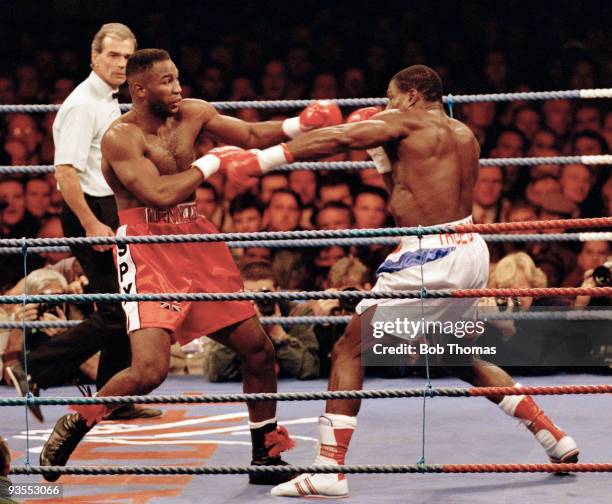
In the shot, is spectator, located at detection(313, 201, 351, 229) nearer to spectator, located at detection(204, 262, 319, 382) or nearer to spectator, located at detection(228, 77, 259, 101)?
spectator, located at detection(204, 262, 319, 382)

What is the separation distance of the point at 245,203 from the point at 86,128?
1.67m

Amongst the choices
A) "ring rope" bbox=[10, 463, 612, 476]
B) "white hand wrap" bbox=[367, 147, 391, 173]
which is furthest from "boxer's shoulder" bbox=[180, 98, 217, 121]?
"ring rope" bbox=[10, 463, 612, 476]

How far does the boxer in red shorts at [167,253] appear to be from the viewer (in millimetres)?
3396

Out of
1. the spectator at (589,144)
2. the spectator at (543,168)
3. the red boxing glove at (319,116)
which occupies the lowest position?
the spectator at (543,168)

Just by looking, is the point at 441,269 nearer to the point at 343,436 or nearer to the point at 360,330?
the point at 360,330

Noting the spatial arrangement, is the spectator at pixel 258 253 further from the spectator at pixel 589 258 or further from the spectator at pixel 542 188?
the spectator at pixel 589 258

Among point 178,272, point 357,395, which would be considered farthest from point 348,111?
point 357,395

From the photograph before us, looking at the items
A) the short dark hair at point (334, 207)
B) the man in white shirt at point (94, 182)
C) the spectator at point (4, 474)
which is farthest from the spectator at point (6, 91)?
the spectator at point (4, 474)

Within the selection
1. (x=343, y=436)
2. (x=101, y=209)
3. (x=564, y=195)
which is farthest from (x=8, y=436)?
(x=564, y=195)

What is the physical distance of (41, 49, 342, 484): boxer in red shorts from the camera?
3396mm

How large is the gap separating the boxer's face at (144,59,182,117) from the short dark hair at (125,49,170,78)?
0.6 inches

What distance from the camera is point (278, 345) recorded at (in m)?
5.00

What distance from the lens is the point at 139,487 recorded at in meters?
3.46

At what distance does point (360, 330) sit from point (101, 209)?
1281 millimetres
